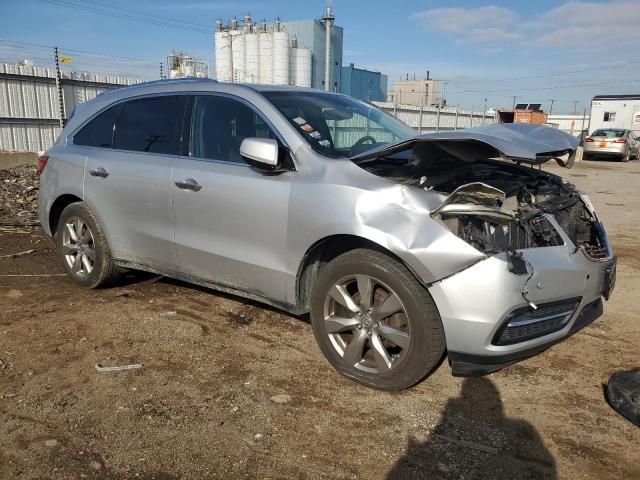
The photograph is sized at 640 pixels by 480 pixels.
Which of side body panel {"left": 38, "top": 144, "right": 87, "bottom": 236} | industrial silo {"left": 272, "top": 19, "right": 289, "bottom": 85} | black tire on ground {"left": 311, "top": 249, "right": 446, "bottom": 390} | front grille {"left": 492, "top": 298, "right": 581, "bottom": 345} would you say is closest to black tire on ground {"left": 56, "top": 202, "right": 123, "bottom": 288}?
side body panel {"left": 38, "top": 144, "right": 87, "bottom": 236}

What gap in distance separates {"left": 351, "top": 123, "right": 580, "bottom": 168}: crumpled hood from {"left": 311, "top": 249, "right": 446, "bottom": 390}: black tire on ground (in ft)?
2.17

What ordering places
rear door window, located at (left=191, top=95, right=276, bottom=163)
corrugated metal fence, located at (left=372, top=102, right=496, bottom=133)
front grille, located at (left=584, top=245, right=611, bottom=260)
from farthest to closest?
corrugated metal fence, located at (left=372, top=102, right=496, bottom=133) < rear door window, located at (left=191, top=95, right=276, bottom=163) < front grille, located at (left=584, top=245, right=611, bottom=260)

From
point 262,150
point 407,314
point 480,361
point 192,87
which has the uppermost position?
point 192,87

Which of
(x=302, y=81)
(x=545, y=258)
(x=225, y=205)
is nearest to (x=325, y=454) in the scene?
(x=545, y=258)

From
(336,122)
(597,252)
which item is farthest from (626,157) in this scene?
(336,122)

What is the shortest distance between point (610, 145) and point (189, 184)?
26.3 m

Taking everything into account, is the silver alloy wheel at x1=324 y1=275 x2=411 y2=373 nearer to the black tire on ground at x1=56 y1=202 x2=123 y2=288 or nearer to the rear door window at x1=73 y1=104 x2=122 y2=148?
the black tire on ground at x1=56 y1=202 x2=123 y2=288

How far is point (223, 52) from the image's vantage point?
38.2 m

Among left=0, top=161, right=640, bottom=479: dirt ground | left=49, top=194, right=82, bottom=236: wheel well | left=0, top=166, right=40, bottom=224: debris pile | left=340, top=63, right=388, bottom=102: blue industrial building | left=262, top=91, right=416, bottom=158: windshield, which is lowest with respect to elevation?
left=0, top=161, right=640, bottom=479: dirt ground

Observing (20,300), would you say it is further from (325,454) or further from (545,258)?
(545,258)

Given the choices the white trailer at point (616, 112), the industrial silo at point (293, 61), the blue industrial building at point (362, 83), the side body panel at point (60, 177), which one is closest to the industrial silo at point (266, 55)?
the industrial silo at point (293, 61)

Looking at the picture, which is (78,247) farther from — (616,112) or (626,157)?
(616,112)

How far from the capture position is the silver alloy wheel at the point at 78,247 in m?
4.82

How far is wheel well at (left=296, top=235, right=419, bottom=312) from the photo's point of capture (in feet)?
10.6
